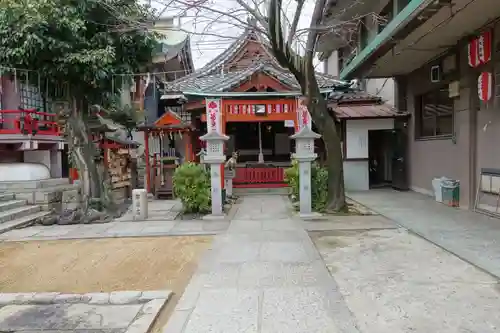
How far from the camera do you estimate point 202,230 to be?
8633 mm

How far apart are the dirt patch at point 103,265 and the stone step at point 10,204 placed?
236cm

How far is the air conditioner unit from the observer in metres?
11.5

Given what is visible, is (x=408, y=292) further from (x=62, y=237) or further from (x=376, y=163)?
(x=376, y=163)

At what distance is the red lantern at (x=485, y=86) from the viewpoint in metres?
8.88

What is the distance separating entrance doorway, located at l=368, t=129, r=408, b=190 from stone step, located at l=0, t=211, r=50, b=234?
11.7 metres

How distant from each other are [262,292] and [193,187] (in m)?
6.11

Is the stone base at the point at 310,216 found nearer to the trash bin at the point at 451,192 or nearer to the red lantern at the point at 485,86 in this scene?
the trash bin at the point at 451,192

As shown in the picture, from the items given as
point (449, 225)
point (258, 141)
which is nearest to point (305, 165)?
point (449, 225)

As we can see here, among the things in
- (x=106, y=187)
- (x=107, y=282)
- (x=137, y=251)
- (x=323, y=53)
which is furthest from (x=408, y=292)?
(x=323, y=53)

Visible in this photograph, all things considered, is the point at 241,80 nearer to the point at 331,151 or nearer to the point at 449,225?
the point at 331,151

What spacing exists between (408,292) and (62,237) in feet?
22.5

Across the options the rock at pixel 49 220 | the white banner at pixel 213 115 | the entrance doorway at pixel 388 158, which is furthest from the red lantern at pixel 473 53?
the rock at pixel 49 220

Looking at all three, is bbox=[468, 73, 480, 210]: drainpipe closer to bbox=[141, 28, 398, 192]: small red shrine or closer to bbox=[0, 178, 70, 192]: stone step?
bbox=[141, 28, 398, 192]: small red shrine

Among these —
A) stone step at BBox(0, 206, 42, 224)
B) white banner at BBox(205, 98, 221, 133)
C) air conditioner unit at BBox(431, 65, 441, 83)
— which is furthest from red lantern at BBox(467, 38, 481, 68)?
stone step at BBox(0, 206, 42, 224)
